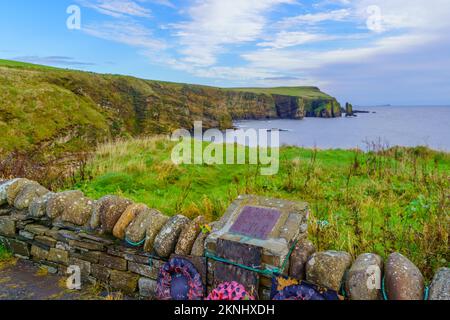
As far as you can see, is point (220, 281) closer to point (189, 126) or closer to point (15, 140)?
point (15, 140)

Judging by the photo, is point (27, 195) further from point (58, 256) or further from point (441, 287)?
point (441, 287)

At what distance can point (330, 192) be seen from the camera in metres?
6.96

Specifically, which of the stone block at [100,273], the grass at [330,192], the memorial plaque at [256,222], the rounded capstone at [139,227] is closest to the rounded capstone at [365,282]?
the memorial plaque at [256,222]

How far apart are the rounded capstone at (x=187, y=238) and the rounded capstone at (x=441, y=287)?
88.7 inches

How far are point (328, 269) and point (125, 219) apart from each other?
248cm

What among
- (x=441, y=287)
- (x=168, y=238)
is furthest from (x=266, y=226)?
(x=441, y=287)

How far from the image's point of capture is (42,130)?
20859 millimetres

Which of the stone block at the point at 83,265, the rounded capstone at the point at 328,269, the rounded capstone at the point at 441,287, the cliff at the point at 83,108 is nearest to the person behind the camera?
the rounded capstone at the point at 441,287

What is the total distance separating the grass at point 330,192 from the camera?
4.11 meters

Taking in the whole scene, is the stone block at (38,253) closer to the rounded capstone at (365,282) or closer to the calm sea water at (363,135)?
the rounded capstone at (365,282)

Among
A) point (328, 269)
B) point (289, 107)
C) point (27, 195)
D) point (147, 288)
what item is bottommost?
point (147, 288)

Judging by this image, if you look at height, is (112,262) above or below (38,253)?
above

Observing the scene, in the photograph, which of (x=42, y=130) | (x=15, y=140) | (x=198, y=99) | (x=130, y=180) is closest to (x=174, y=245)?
(x=130, y=180)

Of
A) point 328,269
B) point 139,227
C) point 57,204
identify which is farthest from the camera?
point 57,204
